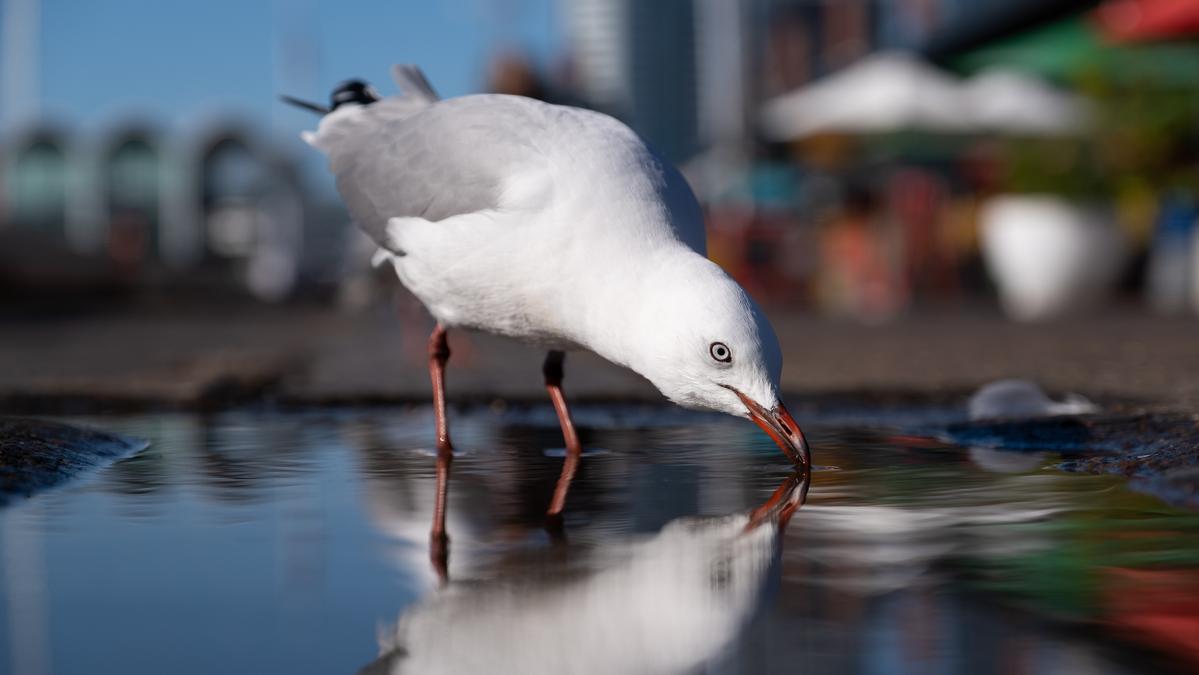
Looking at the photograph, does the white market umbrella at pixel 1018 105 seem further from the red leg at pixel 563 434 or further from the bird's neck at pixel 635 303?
the bird's neck at pixel 635 303

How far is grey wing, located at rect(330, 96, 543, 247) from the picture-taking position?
4258 mm

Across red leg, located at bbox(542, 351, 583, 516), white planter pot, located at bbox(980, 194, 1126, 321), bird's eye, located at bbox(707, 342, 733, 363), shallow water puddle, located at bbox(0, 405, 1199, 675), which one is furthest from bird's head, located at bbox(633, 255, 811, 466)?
white planter pot, located at bbox(980, 194, 1126, 321)

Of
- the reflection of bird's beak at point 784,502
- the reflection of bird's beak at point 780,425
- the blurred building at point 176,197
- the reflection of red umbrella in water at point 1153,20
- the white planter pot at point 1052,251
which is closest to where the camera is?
the reflection of bird's beak at point 784,502

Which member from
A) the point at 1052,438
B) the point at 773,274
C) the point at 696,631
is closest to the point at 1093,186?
the point at 773,274

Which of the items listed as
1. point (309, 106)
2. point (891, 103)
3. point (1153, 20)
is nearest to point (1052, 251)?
point (1153, 20)

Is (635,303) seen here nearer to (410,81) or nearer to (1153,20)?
(410,81)

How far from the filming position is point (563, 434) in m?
4.59

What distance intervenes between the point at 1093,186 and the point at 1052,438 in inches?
398

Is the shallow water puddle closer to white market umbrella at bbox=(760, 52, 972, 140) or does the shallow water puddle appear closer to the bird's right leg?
the bird's right leg

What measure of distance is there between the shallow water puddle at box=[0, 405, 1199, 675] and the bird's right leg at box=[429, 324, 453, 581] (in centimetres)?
3

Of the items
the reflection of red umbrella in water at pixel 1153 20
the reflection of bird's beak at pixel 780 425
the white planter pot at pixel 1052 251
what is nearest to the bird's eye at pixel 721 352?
the reflection of bird's beak at pixel 780 425

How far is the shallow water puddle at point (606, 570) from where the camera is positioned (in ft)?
6.40

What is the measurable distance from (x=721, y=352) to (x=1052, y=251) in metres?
11.1

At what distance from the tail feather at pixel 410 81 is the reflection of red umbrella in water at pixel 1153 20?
6248mm
